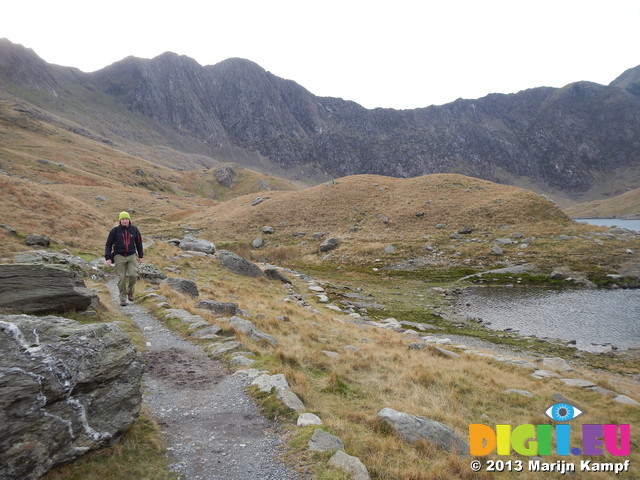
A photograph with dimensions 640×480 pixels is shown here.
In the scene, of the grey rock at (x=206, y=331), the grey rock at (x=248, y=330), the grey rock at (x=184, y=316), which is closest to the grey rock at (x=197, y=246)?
the grey rock at (x=184, y=316)

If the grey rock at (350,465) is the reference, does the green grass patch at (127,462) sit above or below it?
above

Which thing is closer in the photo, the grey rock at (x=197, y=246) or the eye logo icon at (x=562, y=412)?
the eye logo icon at (x=562, y=412)

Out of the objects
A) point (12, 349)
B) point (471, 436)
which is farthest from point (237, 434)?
point (471, 436)

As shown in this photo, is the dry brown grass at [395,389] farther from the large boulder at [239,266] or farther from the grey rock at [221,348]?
the large boulder at [239,266]

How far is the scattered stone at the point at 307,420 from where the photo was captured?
286 inches

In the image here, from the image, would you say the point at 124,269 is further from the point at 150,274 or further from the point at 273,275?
the point at 273,275

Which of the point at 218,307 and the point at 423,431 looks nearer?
the point at 423,431

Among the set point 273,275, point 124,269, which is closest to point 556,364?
point 124,269

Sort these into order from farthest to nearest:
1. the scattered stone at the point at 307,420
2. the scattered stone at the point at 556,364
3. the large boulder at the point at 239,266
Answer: the large boulder at the point at 239,266 → the scattered stone at the point at 556,364 → the scattered stone at the point at 307,420

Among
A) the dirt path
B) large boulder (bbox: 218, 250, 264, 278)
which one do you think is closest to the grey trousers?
the dirt path

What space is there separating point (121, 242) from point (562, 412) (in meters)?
17.9

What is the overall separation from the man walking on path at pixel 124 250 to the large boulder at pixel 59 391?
9.34 meters

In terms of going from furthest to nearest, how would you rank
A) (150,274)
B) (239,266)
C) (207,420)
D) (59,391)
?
(239,266), (150,274), (207,420), (59,391)

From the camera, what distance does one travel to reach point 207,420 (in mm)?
7359
